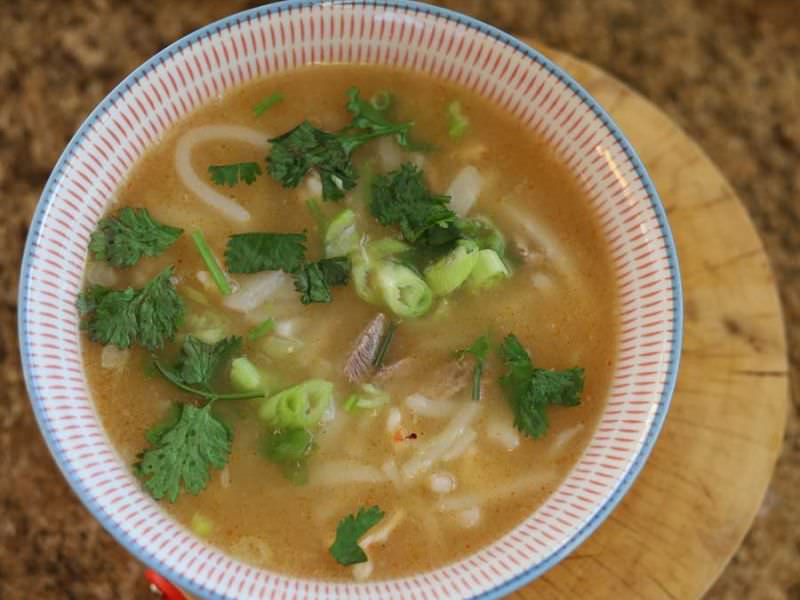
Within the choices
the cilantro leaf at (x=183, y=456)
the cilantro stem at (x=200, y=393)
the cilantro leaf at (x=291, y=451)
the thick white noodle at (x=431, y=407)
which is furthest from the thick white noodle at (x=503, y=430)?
the cilantro leaf at (x=183, y=456)

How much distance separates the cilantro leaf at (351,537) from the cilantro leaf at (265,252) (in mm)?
673

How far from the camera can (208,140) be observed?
9.03ft

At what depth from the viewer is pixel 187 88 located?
105 inches

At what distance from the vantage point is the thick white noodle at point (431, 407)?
2680mm

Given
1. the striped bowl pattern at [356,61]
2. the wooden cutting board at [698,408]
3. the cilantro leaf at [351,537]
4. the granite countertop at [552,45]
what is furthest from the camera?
the granite countertop at [552,45]

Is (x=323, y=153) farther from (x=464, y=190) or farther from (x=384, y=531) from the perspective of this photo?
(x=384, y=531)

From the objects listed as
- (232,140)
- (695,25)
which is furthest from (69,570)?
(695,25)

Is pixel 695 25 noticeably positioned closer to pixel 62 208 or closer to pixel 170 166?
pixel 170 166

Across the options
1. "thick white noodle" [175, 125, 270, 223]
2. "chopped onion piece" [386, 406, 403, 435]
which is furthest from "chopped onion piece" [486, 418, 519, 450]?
"thick white noodle" [175, 125, 270, 223]

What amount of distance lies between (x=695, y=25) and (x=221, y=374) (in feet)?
7.05

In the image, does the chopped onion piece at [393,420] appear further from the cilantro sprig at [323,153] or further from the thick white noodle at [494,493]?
the cilantro sprig at [323,153]

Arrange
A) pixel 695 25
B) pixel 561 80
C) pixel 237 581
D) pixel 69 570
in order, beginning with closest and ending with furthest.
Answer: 1. pixel 237 581
2. pixel 561 80
3. pixel 69 570
4. pixel 695 25

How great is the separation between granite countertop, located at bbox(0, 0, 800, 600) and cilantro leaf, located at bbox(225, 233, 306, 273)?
1.01 meters

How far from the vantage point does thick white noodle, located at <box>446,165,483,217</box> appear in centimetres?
276
